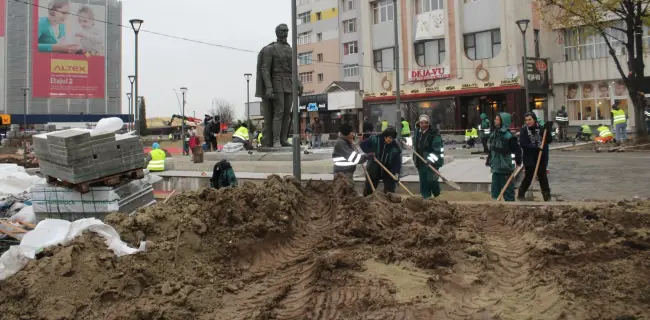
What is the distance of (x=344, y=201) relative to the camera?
7.73 meters

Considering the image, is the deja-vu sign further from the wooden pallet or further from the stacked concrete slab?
the stacked concrete slab

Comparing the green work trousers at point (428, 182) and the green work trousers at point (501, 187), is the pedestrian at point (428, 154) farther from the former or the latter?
the green work trousers at point (501, 187)

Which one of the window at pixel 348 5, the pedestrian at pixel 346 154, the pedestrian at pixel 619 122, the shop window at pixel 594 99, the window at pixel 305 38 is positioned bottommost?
the pedestrian at pixel 346 154

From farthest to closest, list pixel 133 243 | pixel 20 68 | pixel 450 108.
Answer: pixel 20 68 → pixel 450 108 → pixel 133 243

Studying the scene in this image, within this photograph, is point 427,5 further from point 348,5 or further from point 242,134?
point 242,134

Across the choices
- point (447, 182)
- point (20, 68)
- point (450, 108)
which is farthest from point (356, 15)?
point (447, 182)

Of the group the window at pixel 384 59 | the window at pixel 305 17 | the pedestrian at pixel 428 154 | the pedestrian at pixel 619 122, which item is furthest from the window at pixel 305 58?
the pedestrian at pixel 428 154

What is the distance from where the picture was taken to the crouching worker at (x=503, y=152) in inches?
341

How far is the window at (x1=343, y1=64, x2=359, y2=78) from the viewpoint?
56019 mm

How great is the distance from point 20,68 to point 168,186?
63.5 meters

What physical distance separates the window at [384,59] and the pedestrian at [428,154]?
3013 cm

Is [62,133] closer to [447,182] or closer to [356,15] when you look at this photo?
[447,182]

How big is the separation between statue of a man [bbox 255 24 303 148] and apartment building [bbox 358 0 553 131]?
68.5ft

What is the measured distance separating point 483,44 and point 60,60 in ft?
182
